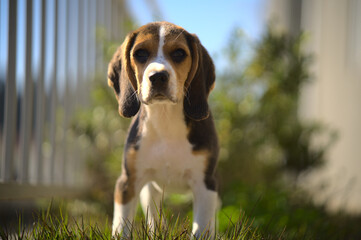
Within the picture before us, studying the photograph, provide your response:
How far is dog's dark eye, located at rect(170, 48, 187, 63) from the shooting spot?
2.17 m

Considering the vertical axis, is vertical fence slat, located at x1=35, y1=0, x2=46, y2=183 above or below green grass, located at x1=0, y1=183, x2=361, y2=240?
above

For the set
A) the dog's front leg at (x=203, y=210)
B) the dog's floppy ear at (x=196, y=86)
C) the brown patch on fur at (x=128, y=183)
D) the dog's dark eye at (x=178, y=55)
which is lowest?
the dog's front leg at (x=203, y=210)

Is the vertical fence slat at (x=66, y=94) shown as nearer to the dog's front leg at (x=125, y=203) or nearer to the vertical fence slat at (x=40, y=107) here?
the vertical fence slat at (x=40, y=107)

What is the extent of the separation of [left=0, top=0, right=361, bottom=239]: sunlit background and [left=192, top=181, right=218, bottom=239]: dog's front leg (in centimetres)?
111

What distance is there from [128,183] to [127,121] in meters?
2.64

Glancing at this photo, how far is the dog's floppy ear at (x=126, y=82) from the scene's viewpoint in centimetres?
223


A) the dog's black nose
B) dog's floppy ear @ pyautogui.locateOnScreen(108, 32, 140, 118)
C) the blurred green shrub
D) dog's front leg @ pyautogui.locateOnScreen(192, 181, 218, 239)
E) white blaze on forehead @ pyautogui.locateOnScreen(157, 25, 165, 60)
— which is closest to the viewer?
the dog's black nose

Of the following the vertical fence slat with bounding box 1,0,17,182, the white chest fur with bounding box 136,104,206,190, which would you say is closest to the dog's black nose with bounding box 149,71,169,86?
the white chest fur with bounding box 136,104,206,190

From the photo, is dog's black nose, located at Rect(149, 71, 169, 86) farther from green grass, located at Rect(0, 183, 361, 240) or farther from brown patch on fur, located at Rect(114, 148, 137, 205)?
green grass, located at Rect(0, 183, 361, 240)

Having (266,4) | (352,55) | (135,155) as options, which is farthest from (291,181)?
(266,4)

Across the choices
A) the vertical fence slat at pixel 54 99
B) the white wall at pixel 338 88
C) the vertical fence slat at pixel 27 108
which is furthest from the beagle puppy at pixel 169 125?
the white wall at pixel 338 88

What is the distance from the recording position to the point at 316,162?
6.27 m

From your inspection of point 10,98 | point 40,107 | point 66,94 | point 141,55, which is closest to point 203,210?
point 141,55

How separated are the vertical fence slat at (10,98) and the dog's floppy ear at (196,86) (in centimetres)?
198
